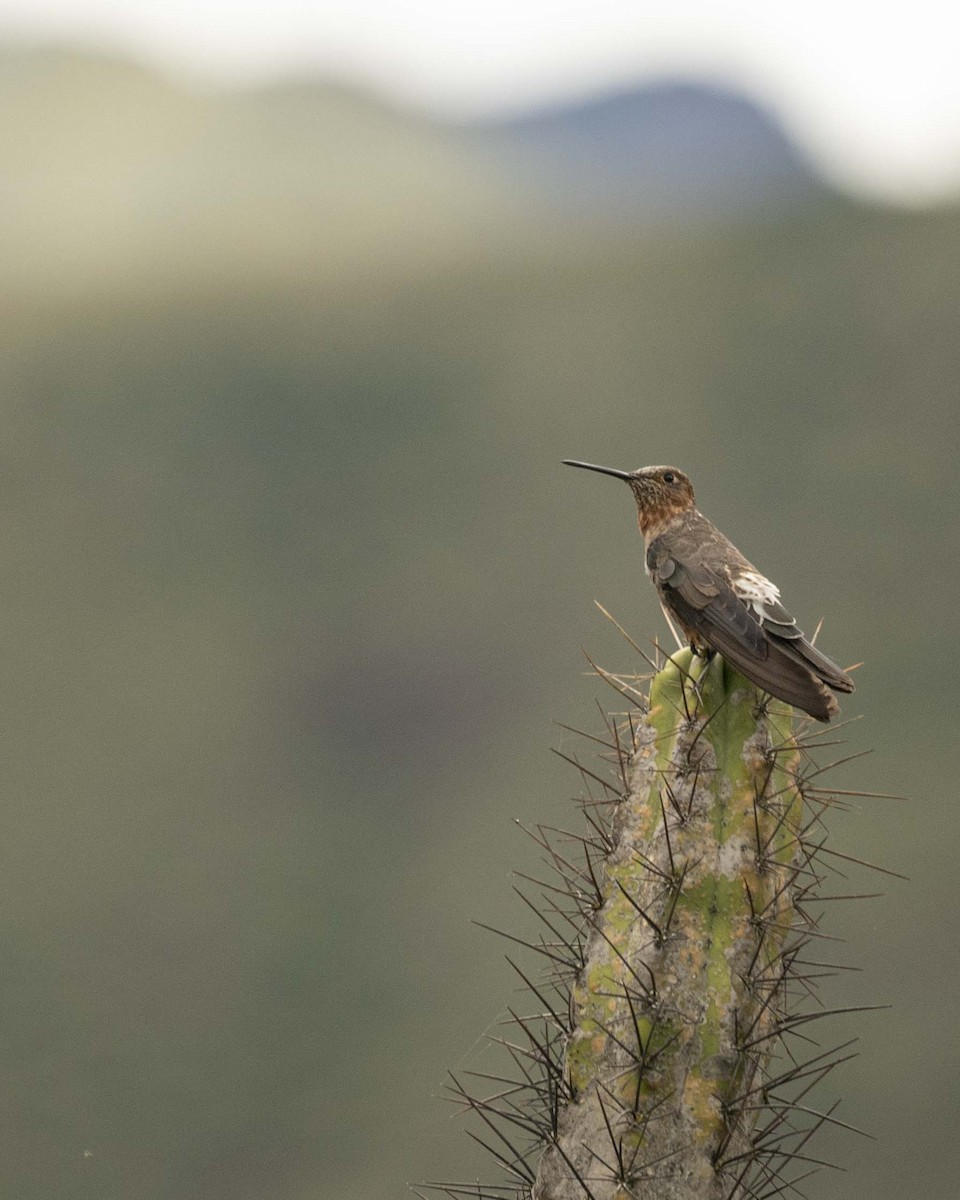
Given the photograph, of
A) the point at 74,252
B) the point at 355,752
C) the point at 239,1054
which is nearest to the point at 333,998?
the point at 239,1054

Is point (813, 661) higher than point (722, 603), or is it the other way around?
point (722, 603)

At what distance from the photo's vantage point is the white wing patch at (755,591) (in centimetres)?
593

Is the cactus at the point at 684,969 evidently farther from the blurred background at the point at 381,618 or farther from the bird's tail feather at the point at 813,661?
the blurred background at the point at 381,618

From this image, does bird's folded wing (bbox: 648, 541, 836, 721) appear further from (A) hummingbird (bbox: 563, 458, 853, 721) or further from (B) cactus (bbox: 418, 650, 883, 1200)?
(B) cactus (bbox: 418, 650, 883, 1200)

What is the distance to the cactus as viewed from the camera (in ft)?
18.0

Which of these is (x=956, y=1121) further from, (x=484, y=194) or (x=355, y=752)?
(x=484, y=194)

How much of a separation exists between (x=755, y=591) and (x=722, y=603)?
17cm

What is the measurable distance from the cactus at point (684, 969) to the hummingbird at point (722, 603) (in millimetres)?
259

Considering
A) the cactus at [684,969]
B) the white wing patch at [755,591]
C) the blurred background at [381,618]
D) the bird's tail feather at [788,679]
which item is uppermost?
the blurred background at [381,618]

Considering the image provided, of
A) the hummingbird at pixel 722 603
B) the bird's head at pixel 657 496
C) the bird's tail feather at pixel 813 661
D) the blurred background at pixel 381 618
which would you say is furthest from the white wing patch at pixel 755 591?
the blurred background at pixel 381 618

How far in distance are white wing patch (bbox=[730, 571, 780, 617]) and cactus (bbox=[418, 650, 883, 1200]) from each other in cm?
30

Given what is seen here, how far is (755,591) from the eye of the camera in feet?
20.0

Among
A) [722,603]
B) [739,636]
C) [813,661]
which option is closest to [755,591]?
[722,603]

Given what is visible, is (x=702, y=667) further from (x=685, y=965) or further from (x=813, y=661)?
(x=685, y=965)
